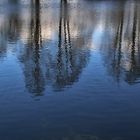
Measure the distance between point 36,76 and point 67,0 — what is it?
5939 centimetres

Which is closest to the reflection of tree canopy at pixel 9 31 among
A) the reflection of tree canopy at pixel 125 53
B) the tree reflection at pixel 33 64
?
the tree reflection at pixel 33 64

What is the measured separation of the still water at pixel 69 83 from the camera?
1862cm

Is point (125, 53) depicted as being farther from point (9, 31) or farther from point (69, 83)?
point (9, 31)

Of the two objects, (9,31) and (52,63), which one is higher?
(52,63)

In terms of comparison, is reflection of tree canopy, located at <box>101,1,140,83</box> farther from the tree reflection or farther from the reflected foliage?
the tree reflection

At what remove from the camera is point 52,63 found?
3014 cm

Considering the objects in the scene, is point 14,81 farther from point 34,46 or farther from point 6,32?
point 6,32

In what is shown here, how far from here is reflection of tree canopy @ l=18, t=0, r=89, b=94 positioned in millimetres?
25502

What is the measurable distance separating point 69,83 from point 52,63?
515 centimetres

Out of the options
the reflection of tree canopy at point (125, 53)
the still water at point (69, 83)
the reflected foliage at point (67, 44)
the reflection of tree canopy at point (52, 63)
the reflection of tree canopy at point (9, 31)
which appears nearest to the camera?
the still water at point (69, 83)

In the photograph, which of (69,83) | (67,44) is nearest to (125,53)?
(67,44)

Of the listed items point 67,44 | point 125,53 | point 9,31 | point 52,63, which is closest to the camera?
point 52,63

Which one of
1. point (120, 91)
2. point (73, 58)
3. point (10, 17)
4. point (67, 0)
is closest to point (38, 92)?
point (120, 91)

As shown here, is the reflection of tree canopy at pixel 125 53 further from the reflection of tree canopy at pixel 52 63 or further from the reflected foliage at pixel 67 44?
the reflection of tree canopy at pixel 52 63
